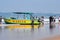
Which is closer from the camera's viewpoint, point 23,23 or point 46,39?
point 46,39

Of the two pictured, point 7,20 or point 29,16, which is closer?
point 7,20

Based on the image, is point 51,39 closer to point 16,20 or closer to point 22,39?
point 22,39

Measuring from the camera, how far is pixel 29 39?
10586 millimetres

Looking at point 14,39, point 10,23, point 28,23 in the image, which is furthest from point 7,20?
point 14,39

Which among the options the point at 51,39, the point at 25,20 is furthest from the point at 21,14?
the point at 51,39

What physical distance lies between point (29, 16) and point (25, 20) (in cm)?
202

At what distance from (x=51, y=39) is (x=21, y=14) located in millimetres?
16779

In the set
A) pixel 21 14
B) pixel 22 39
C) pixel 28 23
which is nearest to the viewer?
pixel 22 39

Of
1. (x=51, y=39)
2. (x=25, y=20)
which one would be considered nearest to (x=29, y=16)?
(x=25, y=20)

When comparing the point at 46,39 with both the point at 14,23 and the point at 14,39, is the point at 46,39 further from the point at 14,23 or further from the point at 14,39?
the point at 14,23

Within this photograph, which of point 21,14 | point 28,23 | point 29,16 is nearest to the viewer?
point 28,23

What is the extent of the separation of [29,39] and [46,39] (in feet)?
2.53

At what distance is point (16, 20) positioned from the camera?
76.8ft

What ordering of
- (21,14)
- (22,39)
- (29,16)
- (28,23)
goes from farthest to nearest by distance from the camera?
1. (21,14)
2. (29,16)
3. (28,23)
4. (22,39)
